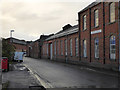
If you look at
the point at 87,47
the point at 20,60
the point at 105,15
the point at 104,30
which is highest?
the point at 105,15

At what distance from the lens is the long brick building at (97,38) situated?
2064cm

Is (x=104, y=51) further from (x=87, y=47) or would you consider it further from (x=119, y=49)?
(x=87, y=47)

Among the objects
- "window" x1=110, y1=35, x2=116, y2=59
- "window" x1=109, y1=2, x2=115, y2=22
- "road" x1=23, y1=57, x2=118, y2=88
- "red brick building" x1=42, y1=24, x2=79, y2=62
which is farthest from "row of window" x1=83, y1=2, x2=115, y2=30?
"road" x1=23, y1=57, x2=118, y2=88

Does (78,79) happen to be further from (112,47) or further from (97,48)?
(97,48)

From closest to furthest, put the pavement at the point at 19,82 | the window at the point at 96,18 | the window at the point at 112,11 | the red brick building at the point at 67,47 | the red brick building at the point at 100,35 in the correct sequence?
the pavement at the point at 19,82, the red brick building at the point at 100,35, the window at the point at 112,11, the window at the point at 96,18, the red brick building at the point at 67,47

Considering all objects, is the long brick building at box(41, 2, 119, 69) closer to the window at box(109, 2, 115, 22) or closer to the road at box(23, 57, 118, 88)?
the window at box(109, 2, 115, 22)

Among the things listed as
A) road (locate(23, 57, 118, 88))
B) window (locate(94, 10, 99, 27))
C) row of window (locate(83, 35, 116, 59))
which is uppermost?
window (locate(94, 10, 99, 27))

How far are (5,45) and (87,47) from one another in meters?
13.1

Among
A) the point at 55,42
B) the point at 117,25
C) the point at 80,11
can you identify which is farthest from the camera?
the point at 55,42

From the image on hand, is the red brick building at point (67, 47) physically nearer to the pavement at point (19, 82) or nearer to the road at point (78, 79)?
the road at point (78, 79)

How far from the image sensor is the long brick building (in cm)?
2064

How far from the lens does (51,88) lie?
10023 mm

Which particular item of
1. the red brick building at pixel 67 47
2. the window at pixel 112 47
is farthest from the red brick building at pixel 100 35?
the red brick building at pixel 67 47

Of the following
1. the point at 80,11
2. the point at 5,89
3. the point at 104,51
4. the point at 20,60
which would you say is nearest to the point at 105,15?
the point at 104,51
